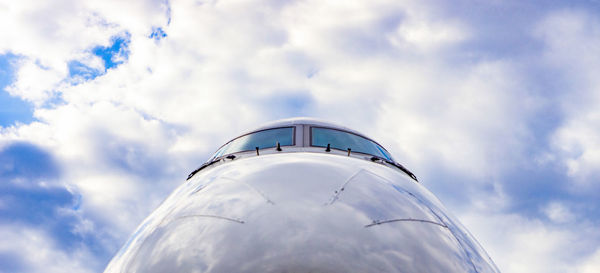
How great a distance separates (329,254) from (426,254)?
0.75 meters

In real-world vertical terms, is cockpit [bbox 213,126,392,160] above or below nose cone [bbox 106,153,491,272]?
above

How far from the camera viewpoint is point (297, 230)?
8.83 ft

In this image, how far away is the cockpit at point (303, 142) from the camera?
24.7 feet

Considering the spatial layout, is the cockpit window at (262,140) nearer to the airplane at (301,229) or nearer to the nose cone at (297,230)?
the airplane at (301,229)

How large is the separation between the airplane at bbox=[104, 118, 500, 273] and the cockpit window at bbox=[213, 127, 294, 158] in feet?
12.0

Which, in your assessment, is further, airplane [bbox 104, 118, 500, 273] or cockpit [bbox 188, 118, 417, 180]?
cockpit [bbox 188, 118, 417, 180]

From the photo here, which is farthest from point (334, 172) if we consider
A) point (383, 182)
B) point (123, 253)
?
point (123, 253)

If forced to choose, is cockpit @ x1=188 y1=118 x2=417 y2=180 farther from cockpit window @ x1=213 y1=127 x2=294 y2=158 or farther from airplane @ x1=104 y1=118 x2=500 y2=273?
airplane @ x1=104 y1=118 x2=500 y2=273

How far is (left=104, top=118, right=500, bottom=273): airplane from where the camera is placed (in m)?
2.58

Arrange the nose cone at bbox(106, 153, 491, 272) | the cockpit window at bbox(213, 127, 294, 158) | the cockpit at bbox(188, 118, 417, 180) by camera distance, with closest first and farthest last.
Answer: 1. the nose cone at bbox(106, 153, 491, 272)
2. the cockpit at bbox(188, 118, 417, 180)
3. the cockpit window at bbox(213, 127, 294, 158)

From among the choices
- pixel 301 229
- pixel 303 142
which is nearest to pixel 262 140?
pixel 303 142

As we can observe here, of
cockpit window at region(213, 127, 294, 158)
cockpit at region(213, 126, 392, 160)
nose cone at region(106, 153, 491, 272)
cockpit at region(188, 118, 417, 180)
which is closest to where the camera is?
nose cone at region(106, 153, 491, 272)

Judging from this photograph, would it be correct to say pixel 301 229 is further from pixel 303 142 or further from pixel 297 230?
pixel 303 142

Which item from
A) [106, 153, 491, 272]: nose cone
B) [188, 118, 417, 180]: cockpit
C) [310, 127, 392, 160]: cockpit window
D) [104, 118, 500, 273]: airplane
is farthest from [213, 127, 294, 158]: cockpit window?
[106, 153, 491, 272]: nose cone
